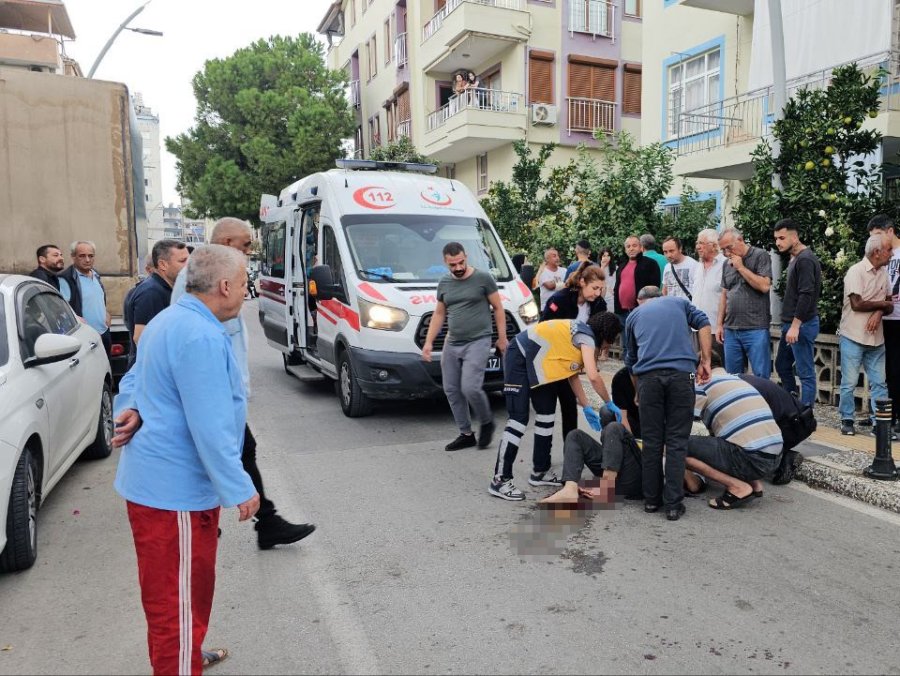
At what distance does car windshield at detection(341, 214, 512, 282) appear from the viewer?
7.86 meters

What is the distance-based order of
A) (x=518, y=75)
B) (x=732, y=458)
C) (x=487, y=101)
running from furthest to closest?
(x=487, y=101)
(x=518, y=75)
(x=732, y=458)

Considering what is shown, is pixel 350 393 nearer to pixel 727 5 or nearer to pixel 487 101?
pixel 727 5

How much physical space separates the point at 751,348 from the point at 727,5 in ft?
31.7

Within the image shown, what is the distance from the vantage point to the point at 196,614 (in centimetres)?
279

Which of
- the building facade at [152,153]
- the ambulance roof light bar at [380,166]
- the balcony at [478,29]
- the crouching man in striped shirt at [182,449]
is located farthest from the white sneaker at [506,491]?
the building facade at [152,153]

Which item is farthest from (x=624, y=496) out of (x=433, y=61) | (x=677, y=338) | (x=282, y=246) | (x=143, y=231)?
(x=433, y=61)

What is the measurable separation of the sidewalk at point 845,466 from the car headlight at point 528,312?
2.90 meters

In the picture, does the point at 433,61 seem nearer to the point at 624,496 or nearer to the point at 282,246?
the point at 282,246

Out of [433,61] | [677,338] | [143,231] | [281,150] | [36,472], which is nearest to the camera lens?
[36,472]

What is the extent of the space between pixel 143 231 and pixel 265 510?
648 cm

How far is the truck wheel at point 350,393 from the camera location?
7.65m

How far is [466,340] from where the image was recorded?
6516 mm

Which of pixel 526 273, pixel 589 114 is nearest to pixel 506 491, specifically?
pixel 526 273

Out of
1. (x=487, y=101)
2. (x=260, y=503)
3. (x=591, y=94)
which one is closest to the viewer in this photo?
(x=260, y=503)
